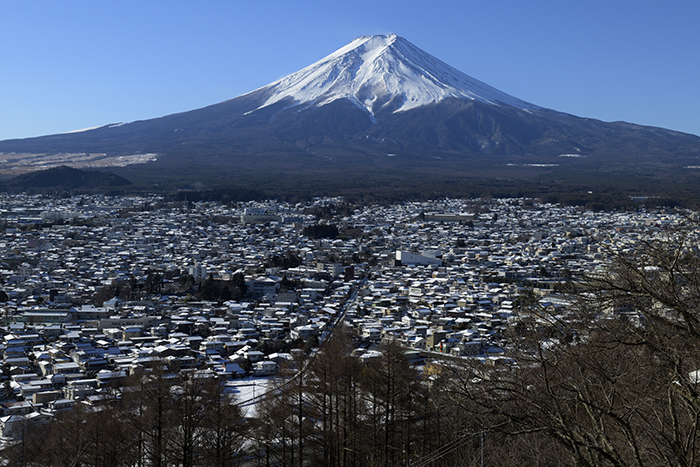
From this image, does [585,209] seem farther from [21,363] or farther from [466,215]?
[21,363]

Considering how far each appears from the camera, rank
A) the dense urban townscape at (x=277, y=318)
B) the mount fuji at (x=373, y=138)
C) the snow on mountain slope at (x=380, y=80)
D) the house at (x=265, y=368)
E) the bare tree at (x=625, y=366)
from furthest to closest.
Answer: the snow on mountain slope at (x=380, y=80) < the mount fuji at (x=373, y=138) < the house at (x=265, y=368) < the dense urban townscape at (x=277, y=318) < the bare tree at (x=625, y=366)

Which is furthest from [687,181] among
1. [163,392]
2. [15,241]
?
[163,392]

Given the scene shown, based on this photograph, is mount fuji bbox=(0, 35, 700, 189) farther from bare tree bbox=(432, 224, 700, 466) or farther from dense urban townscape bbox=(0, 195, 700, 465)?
bare tree bbox=(432, 224, 700, 466)

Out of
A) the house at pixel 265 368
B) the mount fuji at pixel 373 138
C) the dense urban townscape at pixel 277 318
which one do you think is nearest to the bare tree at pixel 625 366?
the dense urban townscape at pixel 277 318

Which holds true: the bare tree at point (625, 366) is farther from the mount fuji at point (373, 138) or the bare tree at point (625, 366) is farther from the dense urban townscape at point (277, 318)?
the mount fuji at point (373, 138)

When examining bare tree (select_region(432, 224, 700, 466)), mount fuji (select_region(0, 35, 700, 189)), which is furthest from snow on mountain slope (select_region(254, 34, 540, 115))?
bare tree (select_region(432, 224, 700, 466))

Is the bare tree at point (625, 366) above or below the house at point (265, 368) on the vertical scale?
above
